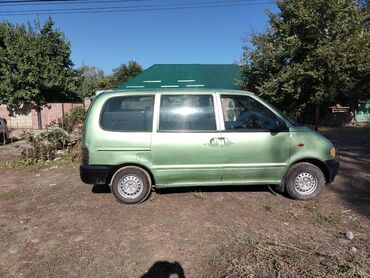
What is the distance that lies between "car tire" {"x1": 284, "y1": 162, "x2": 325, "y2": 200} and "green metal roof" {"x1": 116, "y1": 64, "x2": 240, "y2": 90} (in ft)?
58.8

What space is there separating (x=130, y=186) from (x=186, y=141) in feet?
3.82

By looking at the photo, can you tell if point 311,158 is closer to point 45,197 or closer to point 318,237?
point 318,237

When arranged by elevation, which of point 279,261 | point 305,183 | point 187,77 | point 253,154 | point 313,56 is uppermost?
point 313,56

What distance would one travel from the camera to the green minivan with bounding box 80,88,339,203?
595 centimetres

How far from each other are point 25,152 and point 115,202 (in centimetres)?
505

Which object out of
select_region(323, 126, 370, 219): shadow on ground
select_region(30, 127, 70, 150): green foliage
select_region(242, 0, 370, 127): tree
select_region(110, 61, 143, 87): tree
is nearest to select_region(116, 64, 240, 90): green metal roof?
select_region(242, 0, 370, 127): tree

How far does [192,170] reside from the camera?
6016mm

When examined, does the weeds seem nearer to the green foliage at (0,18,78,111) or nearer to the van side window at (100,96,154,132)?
the van side window at (100,96,154,132)

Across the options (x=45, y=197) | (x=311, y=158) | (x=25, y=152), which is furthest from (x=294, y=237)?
(x=25, y=152)

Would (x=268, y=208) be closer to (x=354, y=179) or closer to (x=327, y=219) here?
(x=327, y=219)

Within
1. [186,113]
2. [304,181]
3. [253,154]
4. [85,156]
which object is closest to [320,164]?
[304,181]

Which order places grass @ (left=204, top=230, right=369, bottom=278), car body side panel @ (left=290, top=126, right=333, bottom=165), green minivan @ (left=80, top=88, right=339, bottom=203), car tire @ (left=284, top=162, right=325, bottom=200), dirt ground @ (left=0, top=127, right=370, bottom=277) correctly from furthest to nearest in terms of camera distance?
car tire @ (left=284, top=162, right=325, bottom=200) → car body side panel @ (left=290, top=126, right=333, bottom=165) → green minivan @ (left=80, top=88, right=339, bottom=203) → dirt ground @ (left=0, top=127, right=370, bottom=277) → grass @ (left=204, top=230, right=369, bottom=278)

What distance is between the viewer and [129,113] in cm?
603

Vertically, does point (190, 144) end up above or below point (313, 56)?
below
